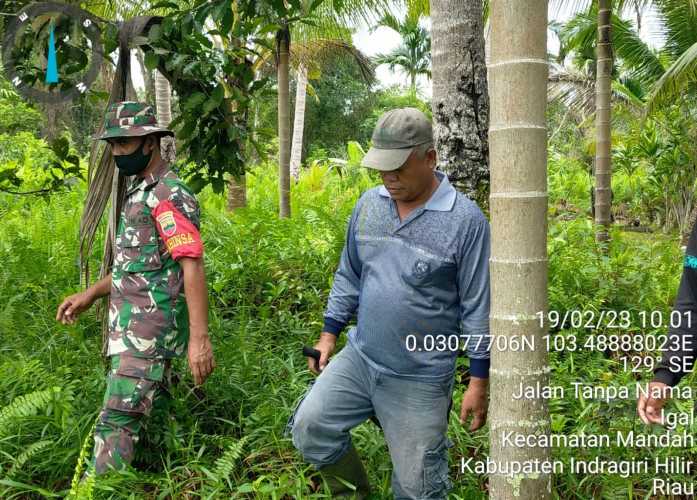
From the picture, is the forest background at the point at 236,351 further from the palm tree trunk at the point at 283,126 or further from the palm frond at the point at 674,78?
the palm tree trunk at the point at 283,126

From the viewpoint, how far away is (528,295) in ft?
6.81

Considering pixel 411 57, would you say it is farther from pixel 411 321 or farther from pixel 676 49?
pixel 411 321

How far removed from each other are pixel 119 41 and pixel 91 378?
181 cm

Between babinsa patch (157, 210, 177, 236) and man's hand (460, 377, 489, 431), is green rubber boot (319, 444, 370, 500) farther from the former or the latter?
babinsa patch (157, 210, 177, 236)

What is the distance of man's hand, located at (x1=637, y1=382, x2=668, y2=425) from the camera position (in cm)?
233

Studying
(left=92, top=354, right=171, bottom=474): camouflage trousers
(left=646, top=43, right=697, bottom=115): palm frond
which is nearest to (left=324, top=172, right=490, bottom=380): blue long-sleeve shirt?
(left=92, top=354, right=171, bottom=474): camouflage trousers

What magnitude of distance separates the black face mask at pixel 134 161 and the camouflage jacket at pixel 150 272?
0.21 ft

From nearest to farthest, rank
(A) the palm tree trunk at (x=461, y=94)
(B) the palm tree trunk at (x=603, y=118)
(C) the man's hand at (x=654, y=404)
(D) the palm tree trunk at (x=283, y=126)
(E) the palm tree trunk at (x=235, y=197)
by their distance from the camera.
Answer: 1. (C) the man's hand at (x=654, y=404)
2. (A) the palm tree trunk at (x=461, y=94)
3. (B) the palm tree trunk at (x=603, y=118)
4. (D) the palm tree trunk at (x=283, y=126)
5. (E) the palm tree trunk at (x=235, y=197)

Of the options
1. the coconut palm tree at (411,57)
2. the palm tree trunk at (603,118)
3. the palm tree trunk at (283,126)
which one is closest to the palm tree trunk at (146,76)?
the palm tree trunk at (283,126)

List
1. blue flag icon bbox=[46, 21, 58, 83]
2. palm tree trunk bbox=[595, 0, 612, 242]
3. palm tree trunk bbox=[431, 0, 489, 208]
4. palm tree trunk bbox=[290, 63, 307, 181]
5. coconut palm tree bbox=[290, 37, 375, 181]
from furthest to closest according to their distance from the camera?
palm tree trunk bbox=[290, 63, 307, 181]
coconut palm tree bbox=[290, 37, 375, 181]
palm tree trunk bbox=[595, 0, 612, 242]
palm tree trunk bbox=[431, 0, 489, 208]
blue flag icon bbox=[46, 21, 58, 83]

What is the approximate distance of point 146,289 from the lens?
3.17 m

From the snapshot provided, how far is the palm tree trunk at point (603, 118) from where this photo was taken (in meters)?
7.36

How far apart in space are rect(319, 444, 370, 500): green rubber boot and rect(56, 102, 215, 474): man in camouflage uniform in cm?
68

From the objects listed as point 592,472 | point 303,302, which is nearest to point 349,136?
point 303,302
